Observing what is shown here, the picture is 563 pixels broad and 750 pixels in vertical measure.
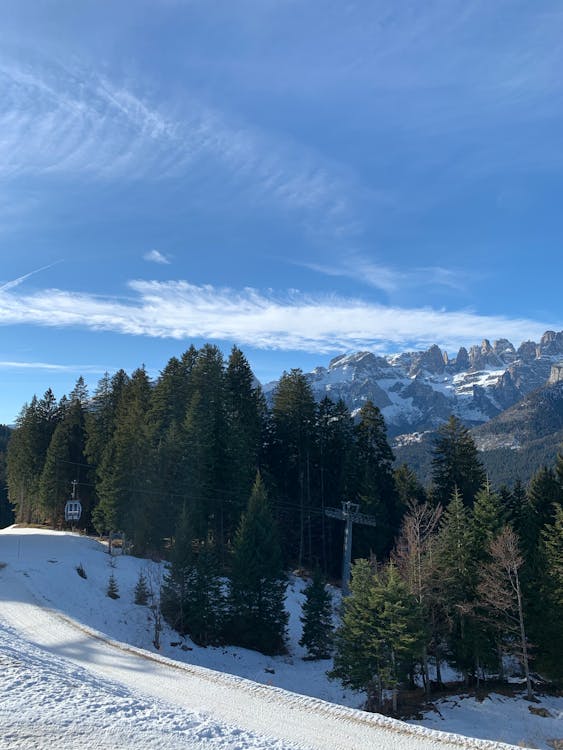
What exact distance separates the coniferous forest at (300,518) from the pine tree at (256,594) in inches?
3.5

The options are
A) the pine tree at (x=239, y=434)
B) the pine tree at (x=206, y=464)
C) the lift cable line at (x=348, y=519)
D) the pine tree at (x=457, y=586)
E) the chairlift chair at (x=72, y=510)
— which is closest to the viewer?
the pine tree at (x=457, y=586)

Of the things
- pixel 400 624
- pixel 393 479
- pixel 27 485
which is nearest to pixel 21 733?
pixel 400 624

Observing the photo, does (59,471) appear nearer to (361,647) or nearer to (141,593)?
(141,593)

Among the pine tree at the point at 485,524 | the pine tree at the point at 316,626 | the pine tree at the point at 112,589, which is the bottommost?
the pine tree at the point at 316,626

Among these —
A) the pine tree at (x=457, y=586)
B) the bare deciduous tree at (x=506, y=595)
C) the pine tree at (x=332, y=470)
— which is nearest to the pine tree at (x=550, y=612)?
the bare deciduous tree at (x=506, y=595)

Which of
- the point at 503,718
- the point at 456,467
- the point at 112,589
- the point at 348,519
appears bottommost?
the point at 503,718

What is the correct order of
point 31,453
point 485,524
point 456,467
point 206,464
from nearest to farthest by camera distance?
point 485,524 → point 206,464 → point 456,467 → point 31,453

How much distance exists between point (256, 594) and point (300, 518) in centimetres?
1500

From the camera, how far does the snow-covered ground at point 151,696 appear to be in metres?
11.2

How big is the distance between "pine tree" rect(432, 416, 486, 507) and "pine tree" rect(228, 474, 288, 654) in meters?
20.6

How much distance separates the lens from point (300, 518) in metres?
46.6

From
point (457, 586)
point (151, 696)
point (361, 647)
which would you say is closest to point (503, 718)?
point (457, 586)

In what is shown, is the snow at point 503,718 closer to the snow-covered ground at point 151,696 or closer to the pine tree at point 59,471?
the snow-covered ground at point 151,696

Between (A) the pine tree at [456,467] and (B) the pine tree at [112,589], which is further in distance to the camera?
(A) the pine tree at [456,467]
